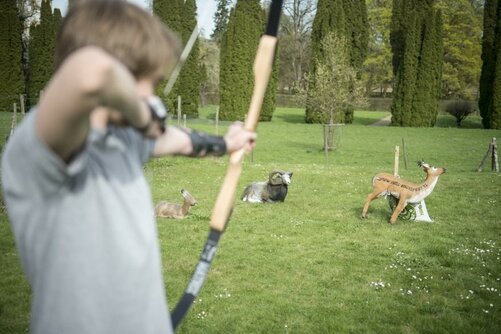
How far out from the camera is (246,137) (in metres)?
1.80

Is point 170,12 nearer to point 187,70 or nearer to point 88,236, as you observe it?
point 187,70

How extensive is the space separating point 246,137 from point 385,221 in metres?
8.88

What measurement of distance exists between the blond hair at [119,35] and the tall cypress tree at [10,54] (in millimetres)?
38590

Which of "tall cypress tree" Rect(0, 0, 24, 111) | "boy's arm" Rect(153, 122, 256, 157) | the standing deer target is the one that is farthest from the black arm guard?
"tall cypress tree" Rect(0, 0, 24, 111)

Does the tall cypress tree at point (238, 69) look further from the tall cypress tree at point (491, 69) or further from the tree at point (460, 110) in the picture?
the tall cypress tree at point (491, 69)

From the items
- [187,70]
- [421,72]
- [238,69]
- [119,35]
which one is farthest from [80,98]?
[187,70]

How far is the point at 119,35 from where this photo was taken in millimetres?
1152

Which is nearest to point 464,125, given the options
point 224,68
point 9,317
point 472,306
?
point 224,68

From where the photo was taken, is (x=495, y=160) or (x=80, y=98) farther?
(x=495, y=160)

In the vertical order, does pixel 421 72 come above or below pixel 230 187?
above

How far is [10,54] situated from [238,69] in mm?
18672

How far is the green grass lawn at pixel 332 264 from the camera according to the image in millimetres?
5379

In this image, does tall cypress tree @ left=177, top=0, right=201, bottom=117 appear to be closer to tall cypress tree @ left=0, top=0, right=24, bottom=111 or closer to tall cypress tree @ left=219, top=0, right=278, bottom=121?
tall cypress tree @ left=219, top=0, right=278, bottom=121

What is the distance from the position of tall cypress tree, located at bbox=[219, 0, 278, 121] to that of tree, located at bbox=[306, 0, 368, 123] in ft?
15.6
